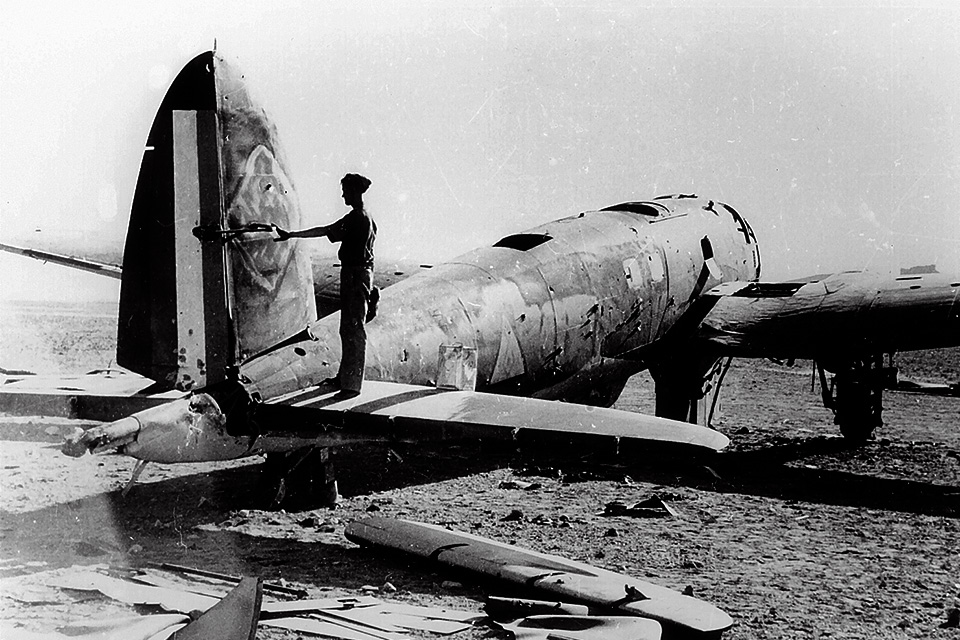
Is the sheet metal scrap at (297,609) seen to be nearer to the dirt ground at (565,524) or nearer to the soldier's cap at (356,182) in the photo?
the dirt ground at (565,524)

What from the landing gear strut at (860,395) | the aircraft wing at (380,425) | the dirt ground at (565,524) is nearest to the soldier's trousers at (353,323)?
the aircraft wing at (380,425)

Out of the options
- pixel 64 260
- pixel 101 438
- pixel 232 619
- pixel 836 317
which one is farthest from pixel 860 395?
pixel 101 438

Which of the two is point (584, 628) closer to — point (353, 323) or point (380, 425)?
point (380, 425)

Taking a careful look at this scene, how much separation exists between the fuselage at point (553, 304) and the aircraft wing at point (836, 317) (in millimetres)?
633

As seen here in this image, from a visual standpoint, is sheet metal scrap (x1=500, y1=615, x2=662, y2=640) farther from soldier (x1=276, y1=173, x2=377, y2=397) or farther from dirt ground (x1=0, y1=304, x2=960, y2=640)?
soldier (x1=276, y1=173, x2=377, y2=397)

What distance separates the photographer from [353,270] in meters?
6.92

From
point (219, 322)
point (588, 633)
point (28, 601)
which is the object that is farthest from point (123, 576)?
point (588, 633)

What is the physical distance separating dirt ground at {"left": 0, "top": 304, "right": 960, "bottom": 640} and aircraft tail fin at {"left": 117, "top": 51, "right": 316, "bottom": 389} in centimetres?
150

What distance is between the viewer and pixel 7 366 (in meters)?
18.7

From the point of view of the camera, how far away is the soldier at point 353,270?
22.4 feet

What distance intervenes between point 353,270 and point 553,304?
12.0 feet

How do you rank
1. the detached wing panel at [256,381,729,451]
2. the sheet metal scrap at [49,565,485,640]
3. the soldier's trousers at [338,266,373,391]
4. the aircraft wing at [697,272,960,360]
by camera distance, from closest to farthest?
1. the sheet metal scrap at [49,565,485,640]
2. the detached wing panel at [256,381,729,451]
3. the soldier's trousers at [338,266,373,391]
4. the aircraft wing at [697,272,960,360]

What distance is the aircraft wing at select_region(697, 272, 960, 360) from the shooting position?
37.6ft

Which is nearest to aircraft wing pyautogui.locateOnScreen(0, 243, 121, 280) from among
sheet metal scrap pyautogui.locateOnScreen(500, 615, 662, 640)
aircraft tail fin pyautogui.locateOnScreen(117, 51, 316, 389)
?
aircraft tail fin pyautogui.locateOnScreen(117, 51, 316, 389)
